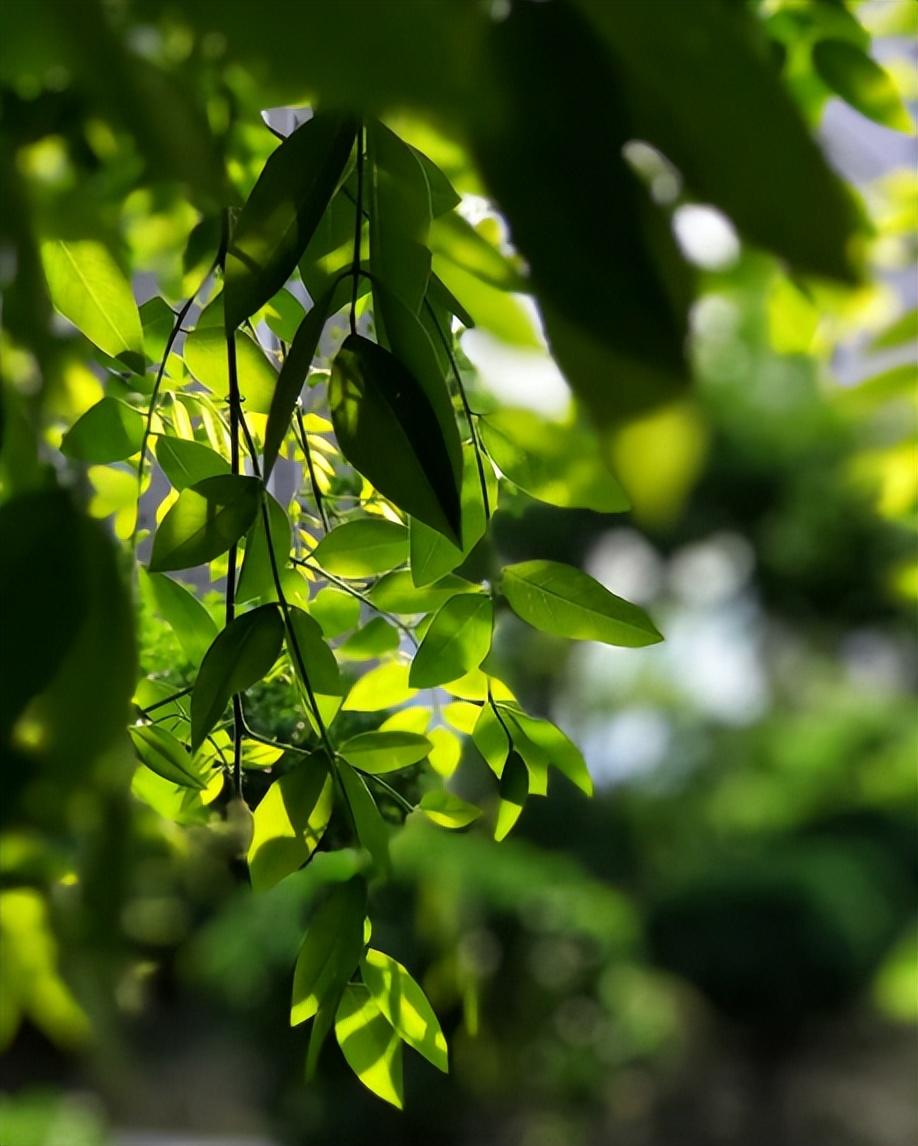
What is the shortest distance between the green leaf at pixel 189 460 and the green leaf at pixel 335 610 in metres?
0.06

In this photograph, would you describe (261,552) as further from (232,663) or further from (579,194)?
(579,194)

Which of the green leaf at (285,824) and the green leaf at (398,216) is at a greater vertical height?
the green leaf at (398,216)

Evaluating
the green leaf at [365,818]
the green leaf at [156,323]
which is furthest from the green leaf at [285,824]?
the green leaf at [156,323]

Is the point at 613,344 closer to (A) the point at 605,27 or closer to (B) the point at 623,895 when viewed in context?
(A) the point at 605,27

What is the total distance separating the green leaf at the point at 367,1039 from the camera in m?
0.28

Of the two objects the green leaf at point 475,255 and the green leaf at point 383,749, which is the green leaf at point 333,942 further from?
the green leaf at point 475,255

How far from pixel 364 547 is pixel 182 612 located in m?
0.06

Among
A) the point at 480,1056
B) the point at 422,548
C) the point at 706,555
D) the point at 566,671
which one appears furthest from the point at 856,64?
the point at 706,555

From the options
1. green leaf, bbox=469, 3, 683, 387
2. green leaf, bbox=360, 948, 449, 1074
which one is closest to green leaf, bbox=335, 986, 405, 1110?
green leaf, bbox=360, 948, 449, 1074

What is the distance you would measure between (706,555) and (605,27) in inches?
147

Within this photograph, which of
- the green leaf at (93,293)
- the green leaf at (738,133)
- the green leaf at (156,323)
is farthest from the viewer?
the green leaf at (156,323)

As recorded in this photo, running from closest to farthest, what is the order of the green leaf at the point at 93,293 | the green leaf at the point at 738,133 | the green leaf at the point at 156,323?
the green leaf at the point at 738,133
the green leaf at the point at 93,293
the green leaf at the point at 156,323

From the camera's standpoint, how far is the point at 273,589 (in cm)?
27

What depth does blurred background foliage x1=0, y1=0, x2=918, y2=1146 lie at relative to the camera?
0.11m
